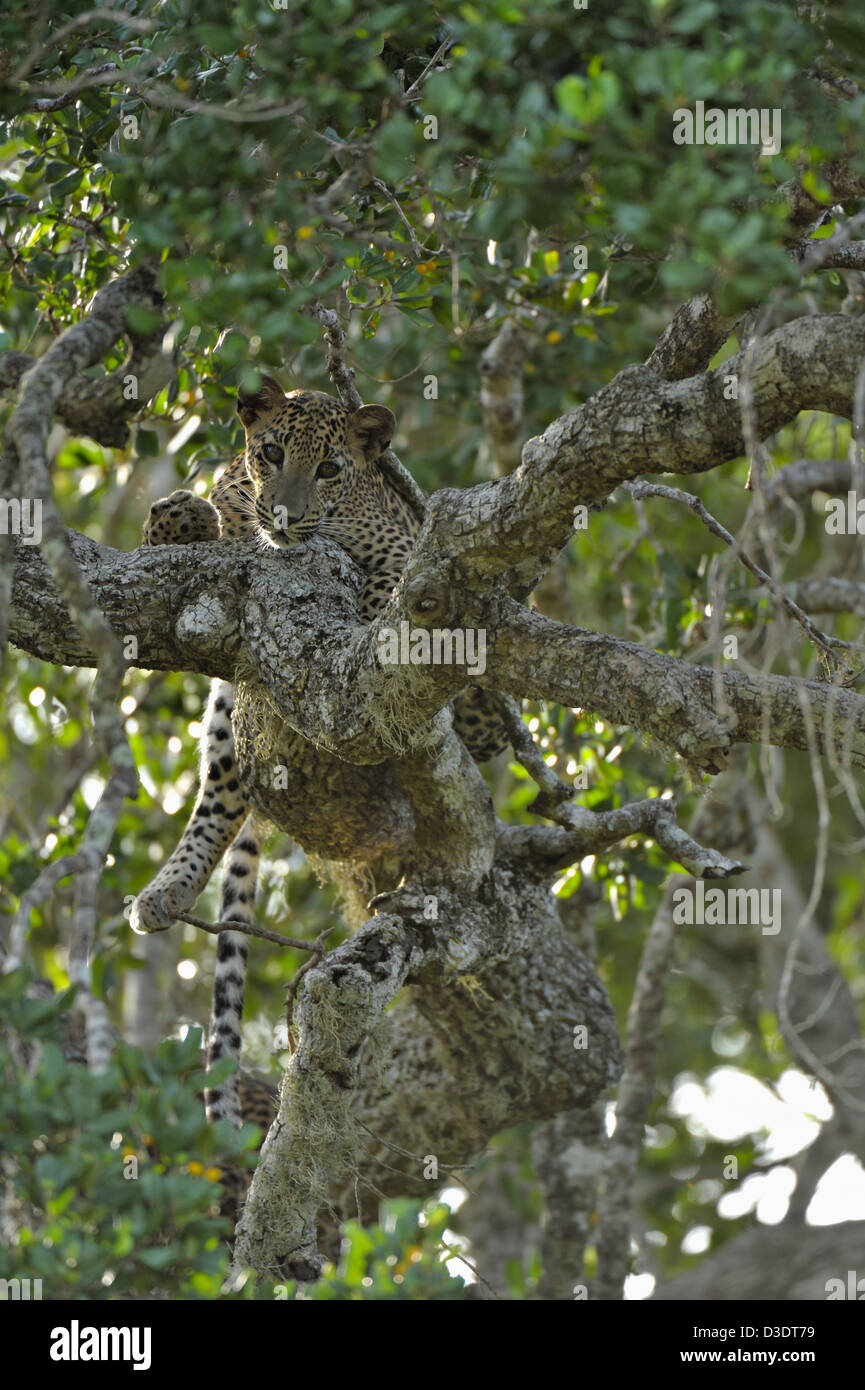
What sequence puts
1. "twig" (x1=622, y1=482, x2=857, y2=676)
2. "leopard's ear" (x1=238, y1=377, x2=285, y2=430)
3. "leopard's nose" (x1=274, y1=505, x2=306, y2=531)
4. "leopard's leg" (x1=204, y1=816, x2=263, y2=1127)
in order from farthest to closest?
"leopard's ear" (x1=238, y1=377, x2=285, y2=430)
"leopard's nose" (x1=274, y1=505, x2=306, y2=531)
"leopard's leg" (x1=204, y1=816, x2=263, y2=1127)
"twig" (x1=622, y1=482, x2=857, y2=676)

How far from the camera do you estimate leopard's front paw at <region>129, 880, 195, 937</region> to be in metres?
5.37

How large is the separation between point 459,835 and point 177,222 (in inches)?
93.8

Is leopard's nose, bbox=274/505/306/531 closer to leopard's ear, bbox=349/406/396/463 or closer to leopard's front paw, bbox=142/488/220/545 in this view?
leopard's front paw, bbox=142/488/220/545

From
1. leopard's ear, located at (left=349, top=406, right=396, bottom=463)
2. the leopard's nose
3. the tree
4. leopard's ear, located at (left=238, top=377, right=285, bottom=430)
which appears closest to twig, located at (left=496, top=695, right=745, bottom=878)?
the tree

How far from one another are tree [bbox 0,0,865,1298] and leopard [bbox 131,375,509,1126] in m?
0.28

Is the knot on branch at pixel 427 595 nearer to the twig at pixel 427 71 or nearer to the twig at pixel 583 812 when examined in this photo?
the twig at pixel 583 812

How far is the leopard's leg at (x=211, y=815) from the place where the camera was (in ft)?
18.9

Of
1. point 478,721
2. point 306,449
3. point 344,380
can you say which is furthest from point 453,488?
point 306,449

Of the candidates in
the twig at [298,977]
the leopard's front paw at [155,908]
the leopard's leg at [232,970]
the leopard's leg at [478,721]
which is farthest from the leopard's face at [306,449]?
the twig at [298,977]

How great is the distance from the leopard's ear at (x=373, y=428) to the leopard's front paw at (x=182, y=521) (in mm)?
1039

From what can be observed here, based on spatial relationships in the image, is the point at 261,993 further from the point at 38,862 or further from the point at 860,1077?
the point at 860,1077

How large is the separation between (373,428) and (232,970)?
228 cm

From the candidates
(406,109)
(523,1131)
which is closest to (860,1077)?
(523,1131)

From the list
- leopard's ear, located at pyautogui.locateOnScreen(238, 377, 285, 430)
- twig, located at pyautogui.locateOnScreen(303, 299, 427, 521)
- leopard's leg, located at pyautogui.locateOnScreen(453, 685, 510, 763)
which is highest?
leopard's ear, located at pyautogui.locateOnScreen(238, 377, 285, 430)
